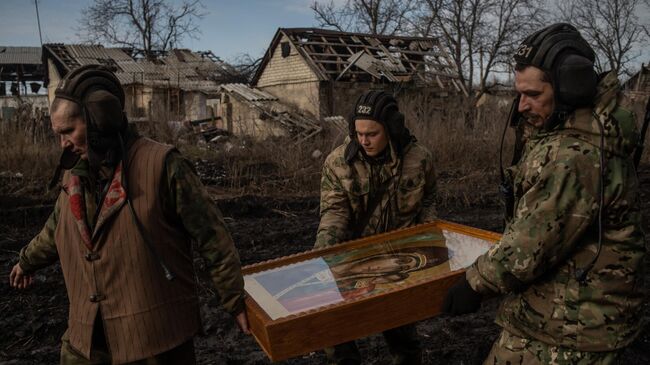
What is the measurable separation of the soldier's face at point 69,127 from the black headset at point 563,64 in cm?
200

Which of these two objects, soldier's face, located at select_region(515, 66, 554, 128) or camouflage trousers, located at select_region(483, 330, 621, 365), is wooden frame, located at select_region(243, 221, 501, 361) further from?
soldier's face, located at select_region(515, 66, 554, 128)

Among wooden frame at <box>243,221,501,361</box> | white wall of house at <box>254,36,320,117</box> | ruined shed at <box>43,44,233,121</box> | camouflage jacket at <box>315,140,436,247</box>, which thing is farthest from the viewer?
ruined shed at <box>43,44,233,121</box>

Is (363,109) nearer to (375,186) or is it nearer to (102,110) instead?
(375,186)

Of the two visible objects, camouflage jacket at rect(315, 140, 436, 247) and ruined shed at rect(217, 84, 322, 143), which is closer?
camouflage jacket at rect(315, 140, 436, 247)

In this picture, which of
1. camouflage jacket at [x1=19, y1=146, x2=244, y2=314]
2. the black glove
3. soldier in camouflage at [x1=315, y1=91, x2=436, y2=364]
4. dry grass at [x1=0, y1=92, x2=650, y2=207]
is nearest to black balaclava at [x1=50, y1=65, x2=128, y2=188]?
camouflage jacket at [x1=19, y1=146, x2=244, y2=314]

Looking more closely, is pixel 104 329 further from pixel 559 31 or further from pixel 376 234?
pixel 559 31

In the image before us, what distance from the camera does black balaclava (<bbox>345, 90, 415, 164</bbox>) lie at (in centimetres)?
362

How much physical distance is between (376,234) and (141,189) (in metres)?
1.75

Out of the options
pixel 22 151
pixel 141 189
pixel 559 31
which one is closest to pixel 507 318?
pixel 559 31

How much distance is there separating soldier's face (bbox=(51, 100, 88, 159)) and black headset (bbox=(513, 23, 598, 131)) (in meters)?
2.00

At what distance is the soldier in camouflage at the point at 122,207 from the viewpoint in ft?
8.34

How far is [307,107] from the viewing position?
24.6m

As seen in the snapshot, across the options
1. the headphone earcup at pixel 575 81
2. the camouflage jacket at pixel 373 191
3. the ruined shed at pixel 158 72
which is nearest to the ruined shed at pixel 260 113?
the ruined shed at pixel 158 72

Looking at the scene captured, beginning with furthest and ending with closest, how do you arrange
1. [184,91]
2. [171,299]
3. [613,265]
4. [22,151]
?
1. [184,91]
2. [22,151]
3. [171,299]
4. [613,265]
